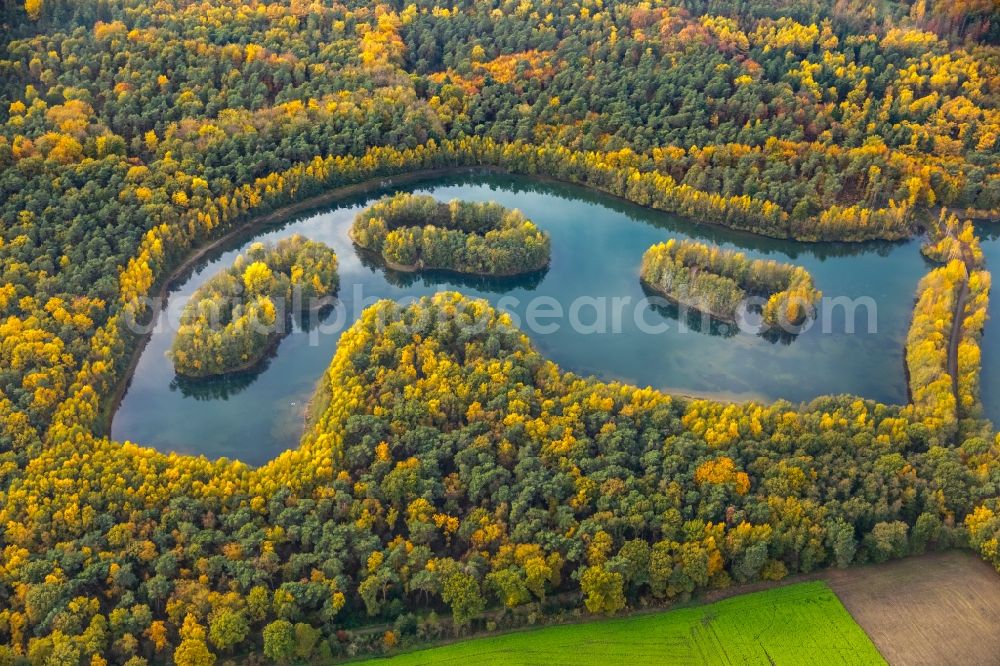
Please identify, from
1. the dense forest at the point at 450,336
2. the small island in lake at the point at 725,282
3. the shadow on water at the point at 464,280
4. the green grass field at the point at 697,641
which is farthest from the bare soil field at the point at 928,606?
the shadow on water at the point at 464,280

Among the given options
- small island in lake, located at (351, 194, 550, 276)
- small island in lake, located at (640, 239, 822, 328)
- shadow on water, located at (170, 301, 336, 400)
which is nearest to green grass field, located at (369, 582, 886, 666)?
shadow on water, located at (170, 301, 336, 400)

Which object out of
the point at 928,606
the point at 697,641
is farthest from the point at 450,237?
the point at 928,606

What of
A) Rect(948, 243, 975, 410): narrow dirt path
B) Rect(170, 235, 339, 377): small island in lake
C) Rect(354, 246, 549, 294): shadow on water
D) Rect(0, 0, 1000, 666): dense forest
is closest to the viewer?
Rect(0, 0, 1000, 666): dense forest

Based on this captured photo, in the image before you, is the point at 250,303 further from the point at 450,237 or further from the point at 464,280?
the point at 464,280

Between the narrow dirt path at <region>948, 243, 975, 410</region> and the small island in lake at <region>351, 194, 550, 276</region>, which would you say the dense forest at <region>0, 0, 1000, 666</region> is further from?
the small island in lake at <region>351, 194, 550, 276</region>

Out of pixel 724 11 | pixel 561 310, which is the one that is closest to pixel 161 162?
pixel 561 310

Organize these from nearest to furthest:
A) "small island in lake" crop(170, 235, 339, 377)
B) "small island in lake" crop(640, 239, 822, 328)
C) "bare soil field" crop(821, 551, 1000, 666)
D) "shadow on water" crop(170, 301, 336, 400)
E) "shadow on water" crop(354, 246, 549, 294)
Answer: "bare soil field" crop(821, 551, 1000, 666) → "small island in lake" crop(170, 235, 339, 377) → "shadow on water" crop(170, 301, 336, 400) → "small island in lake" crop(640, 239, 822, 328) → "shadow on water" crop(354, 246, 549, 294)

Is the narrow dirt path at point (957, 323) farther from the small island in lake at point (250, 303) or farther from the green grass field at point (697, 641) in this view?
the small island in lake at point (250, 303)
